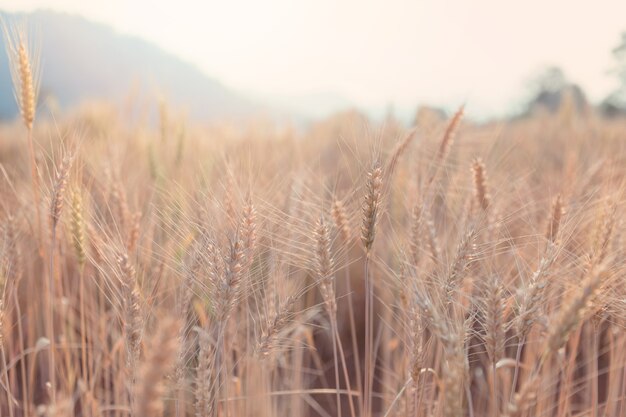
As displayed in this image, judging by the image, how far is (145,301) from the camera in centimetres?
132

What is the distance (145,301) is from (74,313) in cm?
195

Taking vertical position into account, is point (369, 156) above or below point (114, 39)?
below

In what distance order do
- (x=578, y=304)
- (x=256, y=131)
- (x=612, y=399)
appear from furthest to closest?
(x=256, y=131)
(x=612, y=399)
(x=578, y=304)

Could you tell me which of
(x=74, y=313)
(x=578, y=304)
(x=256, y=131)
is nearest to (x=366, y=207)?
(x=578, y=304)

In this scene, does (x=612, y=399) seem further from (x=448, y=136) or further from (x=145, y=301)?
(x=145, y=301)

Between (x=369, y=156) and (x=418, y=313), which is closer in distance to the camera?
(x=418, y=313)

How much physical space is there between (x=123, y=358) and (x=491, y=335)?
1.34 metres

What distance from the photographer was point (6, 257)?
1518mm

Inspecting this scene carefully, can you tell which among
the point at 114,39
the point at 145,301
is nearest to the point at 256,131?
the point at 145,301

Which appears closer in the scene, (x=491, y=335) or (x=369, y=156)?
(x=491, y=335)

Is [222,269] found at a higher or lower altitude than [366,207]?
lower

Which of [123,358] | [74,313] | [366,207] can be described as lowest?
[74,313]

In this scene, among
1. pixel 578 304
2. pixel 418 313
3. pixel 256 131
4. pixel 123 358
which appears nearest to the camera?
pixel 578 304

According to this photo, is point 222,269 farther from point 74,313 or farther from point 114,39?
point 114,39
